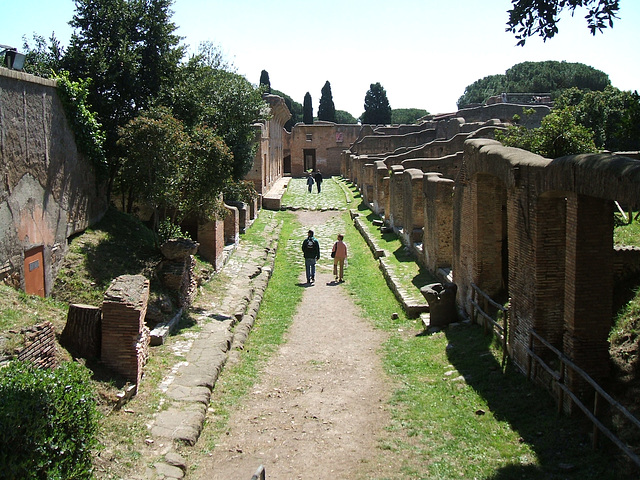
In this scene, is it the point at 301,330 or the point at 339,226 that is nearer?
the point at 301,330

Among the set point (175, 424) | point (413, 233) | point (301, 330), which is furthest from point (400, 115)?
point (175, 424)

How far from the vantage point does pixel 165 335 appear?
1059 cm

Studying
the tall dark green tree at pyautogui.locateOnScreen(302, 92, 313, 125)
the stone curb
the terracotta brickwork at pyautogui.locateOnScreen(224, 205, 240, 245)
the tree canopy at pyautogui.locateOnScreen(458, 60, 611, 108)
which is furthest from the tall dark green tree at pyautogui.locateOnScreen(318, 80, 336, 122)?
the terracotta brickwork at pyautogui.locateOnScreen(224, 205, 240, 245)

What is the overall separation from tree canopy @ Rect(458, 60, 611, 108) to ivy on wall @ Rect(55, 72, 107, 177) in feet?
143

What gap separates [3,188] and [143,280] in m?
2.35

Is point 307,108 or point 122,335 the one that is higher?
point 307,108

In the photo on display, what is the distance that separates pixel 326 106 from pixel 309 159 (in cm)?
1165

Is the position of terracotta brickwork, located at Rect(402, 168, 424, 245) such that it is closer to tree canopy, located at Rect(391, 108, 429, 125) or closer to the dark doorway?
the dark doorway

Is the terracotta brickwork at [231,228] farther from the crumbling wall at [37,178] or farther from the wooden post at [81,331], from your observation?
the wooden post at [81,331]

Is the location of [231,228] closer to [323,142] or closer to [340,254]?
[340,254]

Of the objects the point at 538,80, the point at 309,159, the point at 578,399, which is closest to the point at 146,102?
the point at 578,399

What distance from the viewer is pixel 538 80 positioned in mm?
59188

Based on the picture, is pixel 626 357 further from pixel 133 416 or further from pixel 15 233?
pixel 15 233

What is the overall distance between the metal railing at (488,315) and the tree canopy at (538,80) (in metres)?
43.0
